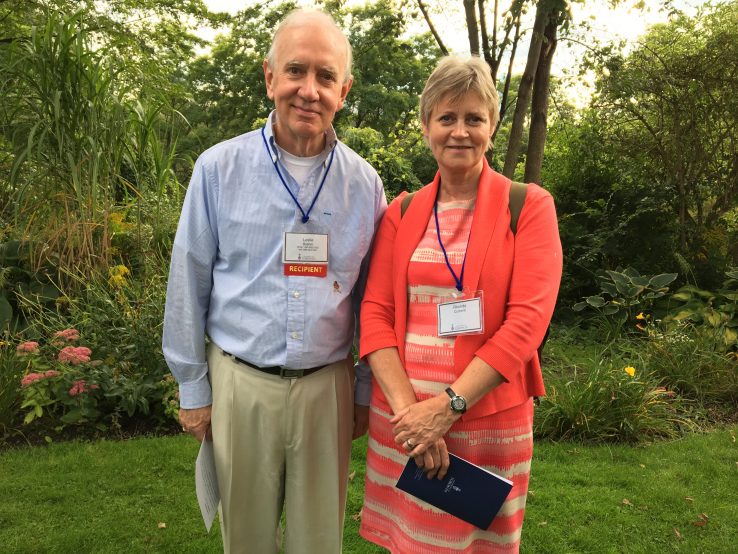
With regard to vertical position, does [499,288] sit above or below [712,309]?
above

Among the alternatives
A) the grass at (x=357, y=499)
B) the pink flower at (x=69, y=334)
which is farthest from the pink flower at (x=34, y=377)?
the grass at (x=357, y=499)

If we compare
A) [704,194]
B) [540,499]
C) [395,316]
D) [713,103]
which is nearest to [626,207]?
[704,194]

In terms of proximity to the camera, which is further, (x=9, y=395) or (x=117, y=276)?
(x=117, y=276)

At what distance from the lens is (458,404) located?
165 centimetres

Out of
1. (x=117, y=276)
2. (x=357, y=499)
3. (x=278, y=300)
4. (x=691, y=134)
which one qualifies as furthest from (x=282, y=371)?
(x=691, y=134)

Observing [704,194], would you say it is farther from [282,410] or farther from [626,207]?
[282,410]

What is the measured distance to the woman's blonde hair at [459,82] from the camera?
1.74 metres

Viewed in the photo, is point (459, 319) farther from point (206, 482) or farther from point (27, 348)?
point (27, 348)

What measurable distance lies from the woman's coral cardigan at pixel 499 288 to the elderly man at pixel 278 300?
0.51 feet

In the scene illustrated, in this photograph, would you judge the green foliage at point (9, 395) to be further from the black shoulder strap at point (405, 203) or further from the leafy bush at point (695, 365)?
the leafy bush at point (695, 365)

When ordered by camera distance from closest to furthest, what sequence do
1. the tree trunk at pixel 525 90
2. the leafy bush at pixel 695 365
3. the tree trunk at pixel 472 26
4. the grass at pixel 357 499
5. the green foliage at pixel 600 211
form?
the grass at pixel 357 499 < the tree trunk at pixel 525 90 < the leafy bush at pixel 695 365 < the tree trunk at pixel 472 26 < the green foliage at pixel 600 211

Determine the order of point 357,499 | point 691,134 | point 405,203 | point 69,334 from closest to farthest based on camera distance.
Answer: point 405,203 → point 357,499 → point 69,334 → point 691,134

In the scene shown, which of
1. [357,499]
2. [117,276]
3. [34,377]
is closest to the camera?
[357,499]

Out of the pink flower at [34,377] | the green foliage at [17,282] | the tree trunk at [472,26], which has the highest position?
the tree trunk at [472,26]
